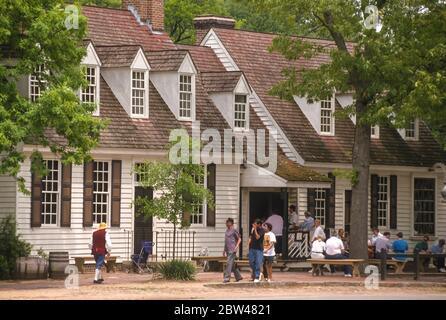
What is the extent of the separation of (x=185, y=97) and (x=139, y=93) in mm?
2230

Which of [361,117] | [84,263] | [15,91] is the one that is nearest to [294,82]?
[361,117]

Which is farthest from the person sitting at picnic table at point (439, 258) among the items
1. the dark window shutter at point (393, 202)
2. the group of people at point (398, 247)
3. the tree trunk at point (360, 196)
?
the dark window shutter at point (393, 202)

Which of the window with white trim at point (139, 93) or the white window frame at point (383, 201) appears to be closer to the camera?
the window with white trim at point (139, 93)

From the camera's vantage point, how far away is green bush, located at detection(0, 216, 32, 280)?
41.3m

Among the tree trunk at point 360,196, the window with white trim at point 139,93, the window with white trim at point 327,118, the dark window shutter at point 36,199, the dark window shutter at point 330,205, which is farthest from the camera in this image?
the window with white trim at point 327,118

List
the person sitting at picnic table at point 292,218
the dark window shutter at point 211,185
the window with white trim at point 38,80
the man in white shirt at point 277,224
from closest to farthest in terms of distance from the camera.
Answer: the window with white trim at point 38,80 → the dark window shutter at point 211,185 → the man in white shirt at point 277,224 → the person sitting at picnic table at point 292,218

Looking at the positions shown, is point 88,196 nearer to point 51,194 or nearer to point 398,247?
point 51,194

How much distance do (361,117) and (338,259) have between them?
4581 mm

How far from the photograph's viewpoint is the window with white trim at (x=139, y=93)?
48.8 metres

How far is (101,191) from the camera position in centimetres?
4675

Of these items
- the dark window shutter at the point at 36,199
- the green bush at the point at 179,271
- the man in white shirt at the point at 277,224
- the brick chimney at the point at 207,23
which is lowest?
the green bush at the point at 179,271

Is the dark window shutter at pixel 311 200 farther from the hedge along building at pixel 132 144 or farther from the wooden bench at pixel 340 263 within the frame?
the wooden bench at pixel 340 263

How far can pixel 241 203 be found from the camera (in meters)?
51.7

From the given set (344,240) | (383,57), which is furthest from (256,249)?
(344,240)
